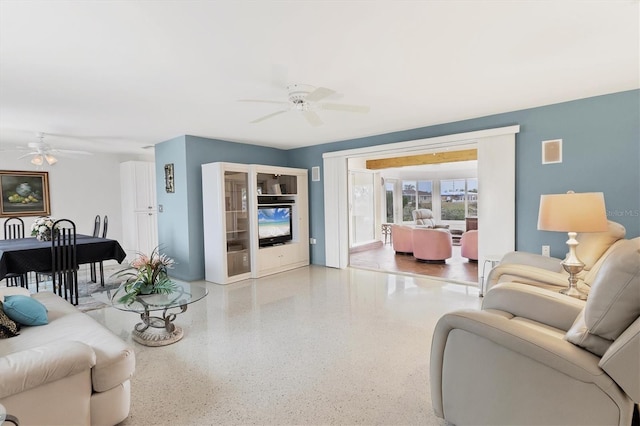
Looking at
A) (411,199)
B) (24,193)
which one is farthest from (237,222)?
(411,199)

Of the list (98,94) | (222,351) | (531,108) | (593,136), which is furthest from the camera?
(531,108)

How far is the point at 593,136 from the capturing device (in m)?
3.54

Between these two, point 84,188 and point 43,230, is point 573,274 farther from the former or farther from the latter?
point 84,188

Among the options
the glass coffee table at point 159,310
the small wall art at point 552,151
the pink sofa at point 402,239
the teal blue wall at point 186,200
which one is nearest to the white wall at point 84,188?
the teal blue wall at point 186,200

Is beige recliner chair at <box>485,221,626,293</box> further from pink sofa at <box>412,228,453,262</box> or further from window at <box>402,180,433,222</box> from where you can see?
window at <box>402,180,433,222</box>

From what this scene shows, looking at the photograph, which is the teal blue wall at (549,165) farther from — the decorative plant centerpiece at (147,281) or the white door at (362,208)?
the white door at (362,208)

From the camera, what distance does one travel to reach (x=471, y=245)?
6348 mm

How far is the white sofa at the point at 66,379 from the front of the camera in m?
1.46

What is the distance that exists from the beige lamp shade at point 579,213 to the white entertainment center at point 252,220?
13.0 ft

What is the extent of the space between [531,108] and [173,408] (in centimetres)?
459

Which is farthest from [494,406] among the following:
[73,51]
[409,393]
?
[73,51]

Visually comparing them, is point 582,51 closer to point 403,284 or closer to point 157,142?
point 403,284

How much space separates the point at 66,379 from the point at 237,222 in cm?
374

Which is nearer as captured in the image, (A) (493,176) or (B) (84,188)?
(A) (493,176)
